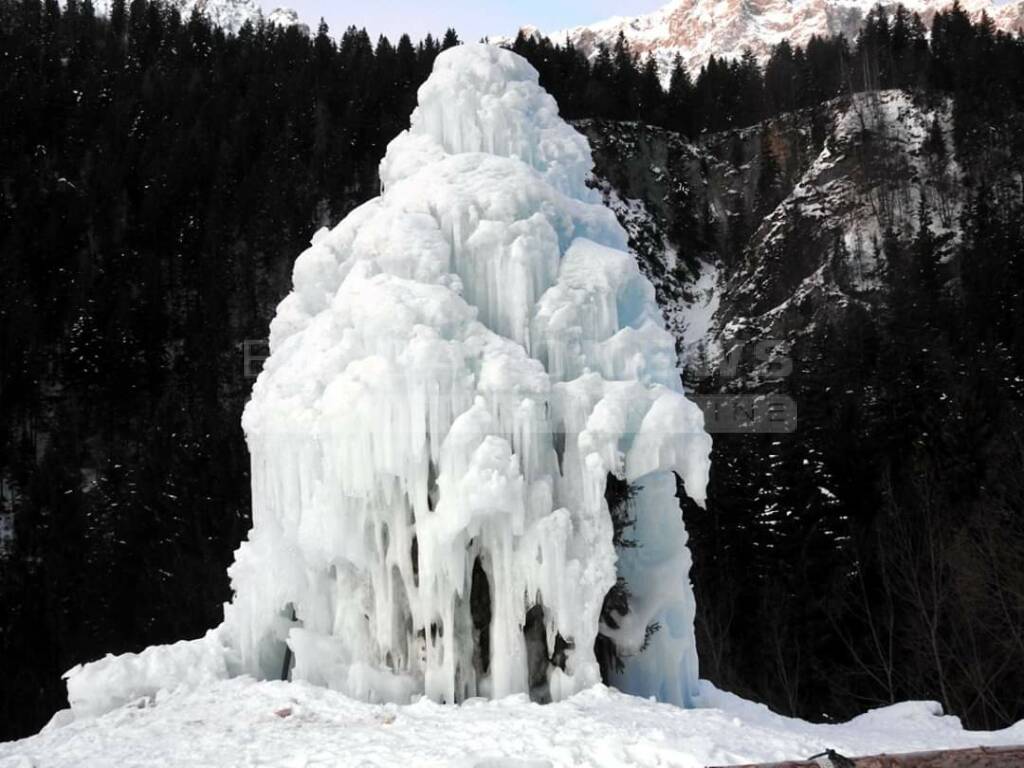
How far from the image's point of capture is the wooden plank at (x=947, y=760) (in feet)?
16.7

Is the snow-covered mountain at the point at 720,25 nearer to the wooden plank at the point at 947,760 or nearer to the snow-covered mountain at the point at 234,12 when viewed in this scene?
the snow-covered mountain at the point at 234,12

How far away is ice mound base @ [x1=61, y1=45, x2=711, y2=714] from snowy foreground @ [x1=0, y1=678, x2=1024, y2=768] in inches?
27.8

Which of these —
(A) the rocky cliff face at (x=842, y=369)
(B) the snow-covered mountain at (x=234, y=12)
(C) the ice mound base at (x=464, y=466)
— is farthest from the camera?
(B) the snow-covered mountain at (x=234, y=12)

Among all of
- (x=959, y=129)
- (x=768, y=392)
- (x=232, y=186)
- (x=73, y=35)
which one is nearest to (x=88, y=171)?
(x=232, y=186)

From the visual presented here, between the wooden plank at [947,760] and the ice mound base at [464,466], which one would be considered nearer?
the wooden plank at [947,760]

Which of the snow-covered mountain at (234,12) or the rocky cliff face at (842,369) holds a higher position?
the snow-covered mountain at (234,12)

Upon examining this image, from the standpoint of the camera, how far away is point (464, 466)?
9.30 meters

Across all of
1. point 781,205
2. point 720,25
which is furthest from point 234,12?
point 781,205

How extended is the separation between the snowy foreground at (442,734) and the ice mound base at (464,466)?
705 millimetres

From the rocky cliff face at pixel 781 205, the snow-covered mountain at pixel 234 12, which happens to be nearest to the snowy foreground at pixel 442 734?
the rocky cliff face at pixel 781 205

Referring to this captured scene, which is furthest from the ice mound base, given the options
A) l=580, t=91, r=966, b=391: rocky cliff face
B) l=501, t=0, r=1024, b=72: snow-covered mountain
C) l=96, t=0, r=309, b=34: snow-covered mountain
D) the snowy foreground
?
l=501, t=0, r=1024, b=72: snow-covered mountain

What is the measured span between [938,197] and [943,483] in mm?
34228

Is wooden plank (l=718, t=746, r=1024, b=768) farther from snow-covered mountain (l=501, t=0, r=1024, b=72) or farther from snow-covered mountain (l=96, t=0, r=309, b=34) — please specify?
snow-covered mountain (l=501, t=0, r=1024, b=72)

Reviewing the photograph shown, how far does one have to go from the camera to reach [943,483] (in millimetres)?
26438
